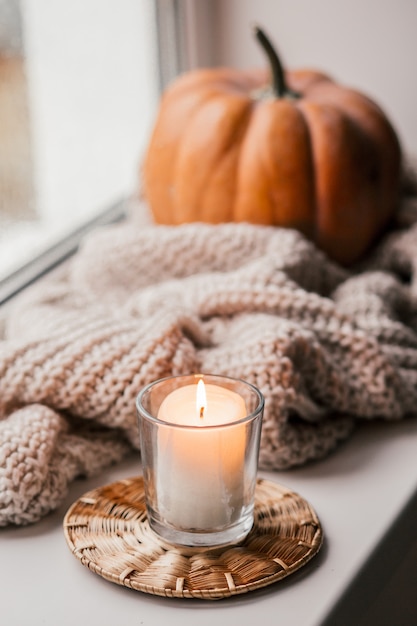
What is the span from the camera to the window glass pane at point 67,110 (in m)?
1.08

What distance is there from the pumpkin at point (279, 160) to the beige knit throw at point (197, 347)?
0.20ft

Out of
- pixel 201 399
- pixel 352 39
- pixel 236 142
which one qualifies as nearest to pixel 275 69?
pixel 236 142

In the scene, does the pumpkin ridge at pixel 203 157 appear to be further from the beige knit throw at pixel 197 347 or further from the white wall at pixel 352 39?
the white wall at pixel 352 39

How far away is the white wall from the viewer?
117 cm

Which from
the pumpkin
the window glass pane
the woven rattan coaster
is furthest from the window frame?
the woven rattan coaster

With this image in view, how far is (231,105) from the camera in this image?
0.89m

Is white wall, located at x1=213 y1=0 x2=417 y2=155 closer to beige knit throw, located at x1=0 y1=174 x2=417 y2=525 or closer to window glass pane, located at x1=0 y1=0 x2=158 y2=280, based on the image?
window glass pane, located at x1=0 y1=0 x2=158 y2=280

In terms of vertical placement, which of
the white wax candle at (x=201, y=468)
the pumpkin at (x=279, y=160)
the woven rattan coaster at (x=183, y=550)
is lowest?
the woven rattan coaster at (x=183, y=550)

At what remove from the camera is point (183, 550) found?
1.79ft

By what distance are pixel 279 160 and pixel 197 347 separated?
27cm

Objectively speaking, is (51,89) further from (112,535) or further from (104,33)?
(112,535)

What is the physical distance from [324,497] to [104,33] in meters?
0.91

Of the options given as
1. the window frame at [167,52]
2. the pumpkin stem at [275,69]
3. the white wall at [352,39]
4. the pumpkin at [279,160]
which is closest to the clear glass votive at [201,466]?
the pumpkin at [279,160]

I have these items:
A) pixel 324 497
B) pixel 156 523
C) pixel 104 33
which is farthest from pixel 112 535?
pixel 104 33
